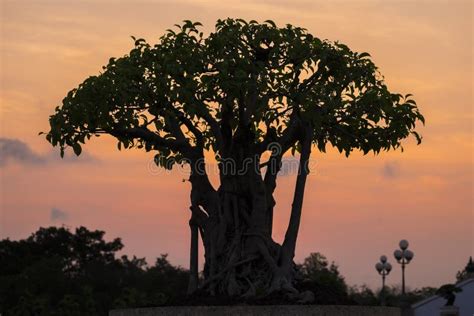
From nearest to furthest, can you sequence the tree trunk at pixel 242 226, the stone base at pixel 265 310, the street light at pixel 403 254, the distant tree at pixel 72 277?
1. the stone base at pixel 265 310
2. the tree trunk at pixel 242 226
3. the street light at pixel 403 254
4. the distant tree at pixel 72 277

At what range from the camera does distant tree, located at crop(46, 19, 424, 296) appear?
80.9 feet

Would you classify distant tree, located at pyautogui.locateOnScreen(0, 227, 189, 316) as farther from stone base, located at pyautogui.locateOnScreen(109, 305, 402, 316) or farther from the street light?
stone base, located at pyautogui.locateOnScreen(109, 305, 402, 316)

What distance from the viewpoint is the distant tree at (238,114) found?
24.7 meters

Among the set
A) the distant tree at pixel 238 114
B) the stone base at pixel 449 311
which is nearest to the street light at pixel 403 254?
the stone base at pixel 449 311

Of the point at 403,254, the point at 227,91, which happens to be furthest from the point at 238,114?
the point at 403,254

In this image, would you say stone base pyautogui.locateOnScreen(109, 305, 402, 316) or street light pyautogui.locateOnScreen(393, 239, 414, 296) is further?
street light pyautogui.locateOnScreen(393, 239, 414, 296)

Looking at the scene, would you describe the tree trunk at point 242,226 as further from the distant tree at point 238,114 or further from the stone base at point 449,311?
the stone base at point 449,311

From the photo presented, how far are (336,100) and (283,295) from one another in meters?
4.82

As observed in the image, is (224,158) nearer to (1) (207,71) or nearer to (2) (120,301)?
(1) (207,71)

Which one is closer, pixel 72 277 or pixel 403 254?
pixel 403 254

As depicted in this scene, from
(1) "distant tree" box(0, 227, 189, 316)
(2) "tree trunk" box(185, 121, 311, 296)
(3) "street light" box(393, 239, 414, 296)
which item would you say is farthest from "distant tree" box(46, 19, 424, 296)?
(1) "distant tree" box(0, 227, 189, 316)

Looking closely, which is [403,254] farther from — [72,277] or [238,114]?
[72,277]

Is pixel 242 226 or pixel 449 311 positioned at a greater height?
pixel 449 311

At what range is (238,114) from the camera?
2600 cm
